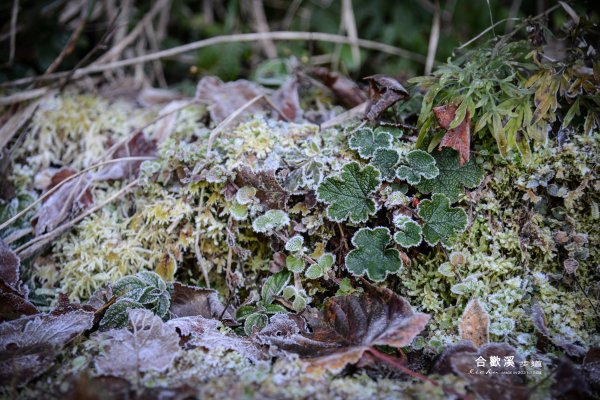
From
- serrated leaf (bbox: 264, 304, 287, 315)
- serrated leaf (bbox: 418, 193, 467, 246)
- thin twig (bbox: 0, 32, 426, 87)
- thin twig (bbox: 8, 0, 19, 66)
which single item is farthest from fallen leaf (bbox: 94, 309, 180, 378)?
thin twig (bbox: 8, 0, 19, 66)

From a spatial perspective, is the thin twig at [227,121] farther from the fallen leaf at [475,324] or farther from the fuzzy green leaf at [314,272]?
the fallen leaf at [475,324]

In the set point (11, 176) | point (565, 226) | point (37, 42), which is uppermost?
point (37, 42)

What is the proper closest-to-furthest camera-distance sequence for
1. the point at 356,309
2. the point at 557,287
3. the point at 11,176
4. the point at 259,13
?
the point at 356,309 → the point at 557,287 → the point at 11,176 → the point at 259,13

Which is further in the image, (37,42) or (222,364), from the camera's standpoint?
(37,42)

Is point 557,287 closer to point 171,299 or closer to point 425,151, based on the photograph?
point 425,151

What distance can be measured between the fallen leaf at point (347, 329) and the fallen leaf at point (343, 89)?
123 centimetres

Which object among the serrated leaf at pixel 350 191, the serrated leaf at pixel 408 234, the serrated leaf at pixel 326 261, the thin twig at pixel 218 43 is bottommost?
the serrated leaf at pixel 326 261

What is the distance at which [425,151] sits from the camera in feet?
6.31

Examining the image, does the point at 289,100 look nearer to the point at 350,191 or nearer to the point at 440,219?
the point at 350,191

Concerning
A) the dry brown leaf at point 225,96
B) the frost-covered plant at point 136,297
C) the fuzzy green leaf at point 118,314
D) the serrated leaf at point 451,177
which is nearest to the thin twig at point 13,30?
the dry brown leaf at point 225,96

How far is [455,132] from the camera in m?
1.85

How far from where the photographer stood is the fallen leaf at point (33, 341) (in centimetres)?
143

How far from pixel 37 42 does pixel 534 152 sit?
11.7ft

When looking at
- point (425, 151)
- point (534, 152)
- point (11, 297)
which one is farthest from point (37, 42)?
point (534, 152)
